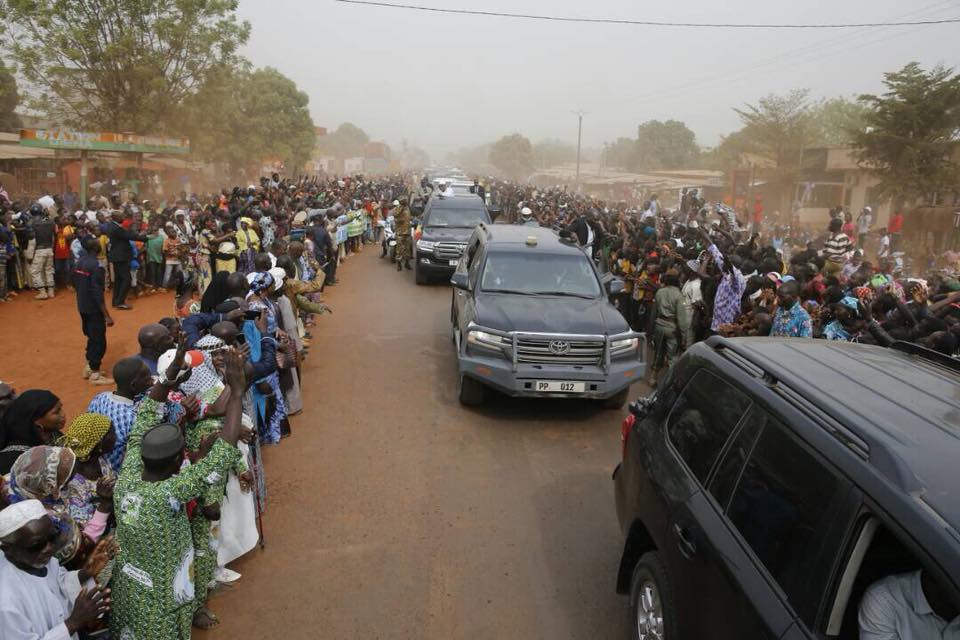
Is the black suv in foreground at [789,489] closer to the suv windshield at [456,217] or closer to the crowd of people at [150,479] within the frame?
the crowd of people at [150,479]

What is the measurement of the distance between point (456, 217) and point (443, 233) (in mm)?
1080

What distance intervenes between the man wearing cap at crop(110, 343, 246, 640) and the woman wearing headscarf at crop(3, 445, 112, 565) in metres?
0.19

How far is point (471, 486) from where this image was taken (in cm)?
555

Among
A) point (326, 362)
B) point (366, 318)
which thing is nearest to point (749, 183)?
point (366, 318)

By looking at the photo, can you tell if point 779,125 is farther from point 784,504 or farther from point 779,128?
point 784,504

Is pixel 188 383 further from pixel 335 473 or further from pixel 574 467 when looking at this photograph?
pixel 574 467

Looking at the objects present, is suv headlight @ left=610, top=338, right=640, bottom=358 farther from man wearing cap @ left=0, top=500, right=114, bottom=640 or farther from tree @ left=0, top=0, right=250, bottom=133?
tree @ left=0, top=0, right=250, bottom=133

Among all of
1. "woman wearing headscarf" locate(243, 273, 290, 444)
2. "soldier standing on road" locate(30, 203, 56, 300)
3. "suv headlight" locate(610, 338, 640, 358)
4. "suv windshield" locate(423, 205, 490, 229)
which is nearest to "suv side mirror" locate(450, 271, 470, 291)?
"suv headlight" locate(610, 338, 640, 358)

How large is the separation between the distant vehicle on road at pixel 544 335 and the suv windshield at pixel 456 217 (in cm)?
748

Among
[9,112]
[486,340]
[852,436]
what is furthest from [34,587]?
[9,112]

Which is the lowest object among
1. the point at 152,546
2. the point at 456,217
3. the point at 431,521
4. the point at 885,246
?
the point at 431,521

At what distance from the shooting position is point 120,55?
25.6 m

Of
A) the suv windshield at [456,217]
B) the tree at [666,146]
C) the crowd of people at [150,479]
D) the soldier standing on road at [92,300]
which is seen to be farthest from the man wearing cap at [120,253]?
the tree at [666,146]

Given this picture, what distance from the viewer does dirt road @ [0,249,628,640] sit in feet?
13.0
